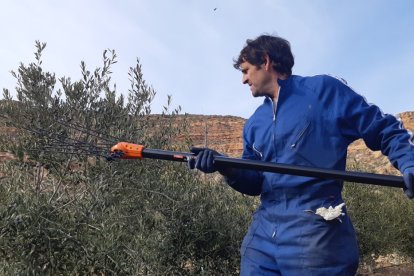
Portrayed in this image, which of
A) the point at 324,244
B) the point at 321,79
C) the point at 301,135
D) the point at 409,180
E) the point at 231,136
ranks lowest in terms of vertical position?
the point at 324,244

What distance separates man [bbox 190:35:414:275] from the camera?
9.59ft

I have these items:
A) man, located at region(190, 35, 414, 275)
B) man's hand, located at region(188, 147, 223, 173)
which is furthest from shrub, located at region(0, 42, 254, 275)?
man, located at region(190, 35, 414, 275)

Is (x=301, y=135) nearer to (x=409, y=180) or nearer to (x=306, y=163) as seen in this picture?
(x=306, y=163)

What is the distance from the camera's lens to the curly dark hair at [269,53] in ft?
11.3

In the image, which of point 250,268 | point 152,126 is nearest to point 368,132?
point 250,268

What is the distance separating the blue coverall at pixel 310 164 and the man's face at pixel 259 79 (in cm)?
12

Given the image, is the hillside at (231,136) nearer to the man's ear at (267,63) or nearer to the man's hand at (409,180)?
the man's ear at (267,63)

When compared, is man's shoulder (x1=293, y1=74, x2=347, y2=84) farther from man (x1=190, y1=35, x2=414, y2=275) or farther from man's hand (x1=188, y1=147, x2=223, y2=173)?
man's hand (x1=188, y1=147, x2=223, y2=173)

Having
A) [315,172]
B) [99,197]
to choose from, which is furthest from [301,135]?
[99,197]

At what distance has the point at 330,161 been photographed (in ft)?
10.0

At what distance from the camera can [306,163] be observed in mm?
3072

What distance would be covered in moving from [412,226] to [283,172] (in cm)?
1002

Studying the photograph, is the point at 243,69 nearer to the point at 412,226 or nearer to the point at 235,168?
the point at 235,168

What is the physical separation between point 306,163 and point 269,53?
2.57 ft
